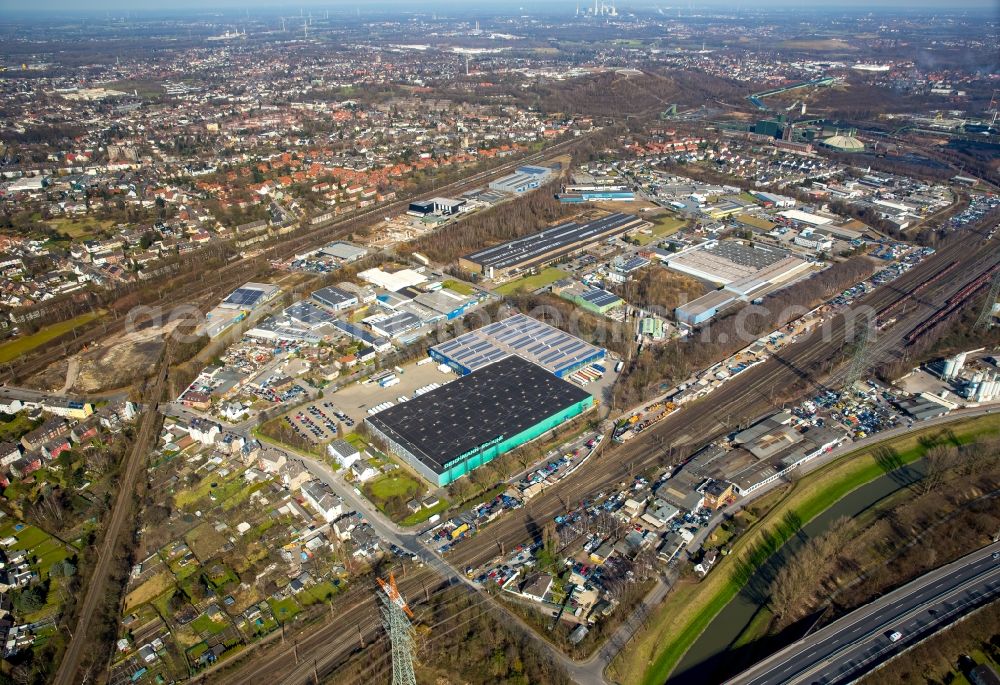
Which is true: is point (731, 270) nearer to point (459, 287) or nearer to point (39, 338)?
point (459, 287)

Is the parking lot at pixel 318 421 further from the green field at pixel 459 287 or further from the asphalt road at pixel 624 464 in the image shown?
the green field at pixel 459 287

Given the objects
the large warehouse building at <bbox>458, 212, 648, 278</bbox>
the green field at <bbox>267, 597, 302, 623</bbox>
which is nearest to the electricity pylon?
the green field at <bbox>267, 597, 302, 623</bbox>

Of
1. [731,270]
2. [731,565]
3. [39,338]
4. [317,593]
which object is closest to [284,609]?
[317,593]

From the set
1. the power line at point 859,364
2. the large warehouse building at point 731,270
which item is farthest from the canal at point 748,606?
the large warehouse building at point 731,270

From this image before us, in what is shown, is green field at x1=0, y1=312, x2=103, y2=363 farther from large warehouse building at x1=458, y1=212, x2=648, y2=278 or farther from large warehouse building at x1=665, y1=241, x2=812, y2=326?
large warehouse building at x1=665, y1=241, x2=812, y2=326

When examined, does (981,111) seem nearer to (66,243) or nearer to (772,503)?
(772,503)

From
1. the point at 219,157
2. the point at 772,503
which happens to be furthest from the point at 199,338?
the point at 219,157
